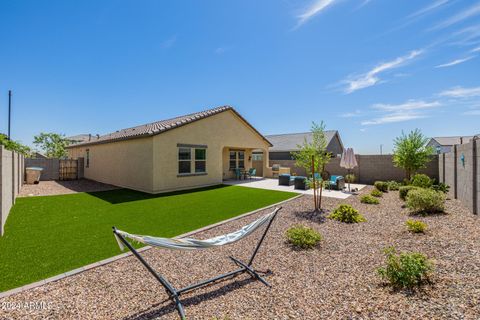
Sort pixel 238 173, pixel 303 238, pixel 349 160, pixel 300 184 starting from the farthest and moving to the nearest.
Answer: pixel 238 173 < pixel 349 160 < pixel 300 184 < pixel 303 238

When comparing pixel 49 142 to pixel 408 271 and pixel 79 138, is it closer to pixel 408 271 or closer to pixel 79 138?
pixel 79 138

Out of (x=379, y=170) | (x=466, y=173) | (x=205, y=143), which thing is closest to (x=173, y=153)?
(x=205, y=143)

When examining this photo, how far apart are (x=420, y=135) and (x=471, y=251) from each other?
40.6 feet

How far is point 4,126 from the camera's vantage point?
2812 cm

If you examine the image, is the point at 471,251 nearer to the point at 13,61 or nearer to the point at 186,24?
the point at 186,24

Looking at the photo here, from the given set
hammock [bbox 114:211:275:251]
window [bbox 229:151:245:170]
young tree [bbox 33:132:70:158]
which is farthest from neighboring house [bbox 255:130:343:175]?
young tree [bbox 33:132:70:158]

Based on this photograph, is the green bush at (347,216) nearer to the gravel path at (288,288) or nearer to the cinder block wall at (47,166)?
the gravel path at (288,288)

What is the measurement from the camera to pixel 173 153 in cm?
1303

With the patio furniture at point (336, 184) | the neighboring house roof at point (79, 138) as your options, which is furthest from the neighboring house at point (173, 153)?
the neighboring house roof at point (79, 138)

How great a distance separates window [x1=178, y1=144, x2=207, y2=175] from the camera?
44.7ft

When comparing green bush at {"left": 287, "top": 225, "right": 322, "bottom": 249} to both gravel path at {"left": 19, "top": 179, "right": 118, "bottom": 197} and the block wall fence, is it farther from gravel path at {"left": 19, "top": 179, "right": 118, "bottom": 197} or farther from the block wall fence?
gravel path at {"left": 19, "top": 179, "right": 118, "bottom": 197}

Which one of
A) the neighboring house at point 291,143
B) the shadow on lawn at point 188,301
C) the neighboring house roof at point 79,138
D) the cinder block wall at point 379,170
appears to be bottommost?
the shadow on lawn at point 188,301

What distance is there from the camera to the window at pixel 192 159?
44.7 ft

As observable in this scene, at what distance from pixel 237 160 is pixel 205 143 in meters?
5.62
